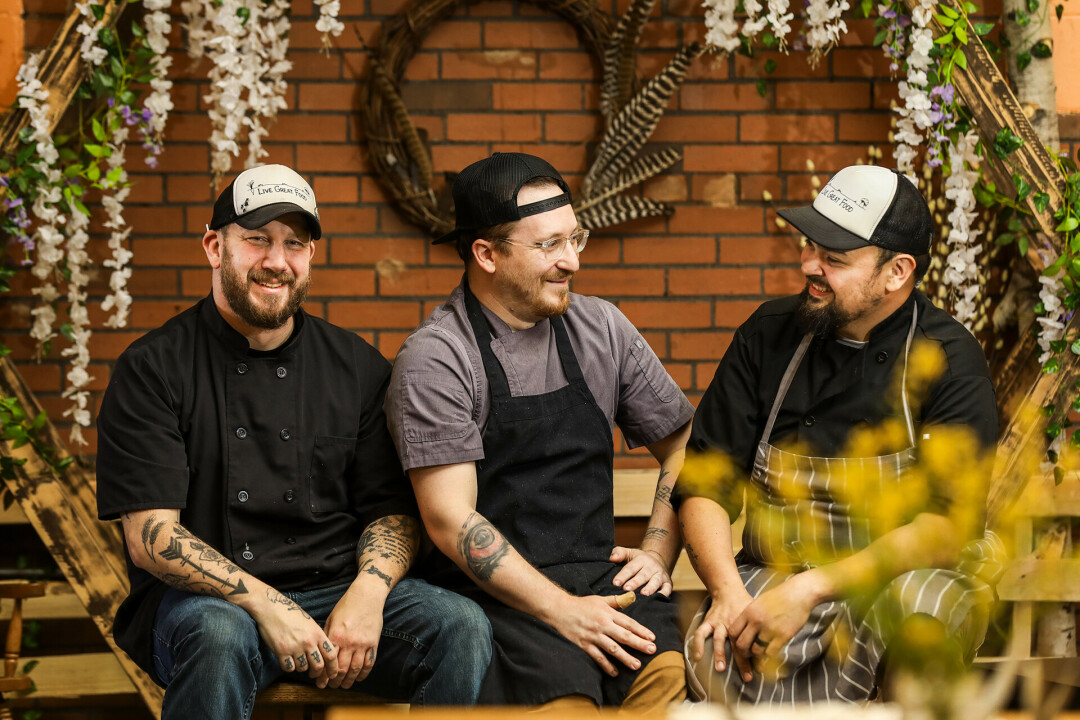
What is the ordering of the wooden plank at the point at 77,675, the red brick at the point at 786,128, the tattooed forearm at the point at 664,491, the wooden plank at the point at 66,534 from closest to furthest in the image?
the tattooed forearm at the point at 664,491
the wooden plank at the point at 66,534
the wooden plank at the point at 77,675
the red brick at the point at 786,128

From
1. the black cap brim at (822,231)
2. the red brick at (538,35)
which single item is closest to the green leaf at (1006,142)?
the black cap brim at (822,231)

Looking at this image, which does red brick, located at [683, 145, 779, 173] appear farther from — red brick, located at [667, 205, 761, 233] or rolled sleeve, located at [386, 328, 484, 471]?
rolled sleeve, located at [386, 328, 484, 471]

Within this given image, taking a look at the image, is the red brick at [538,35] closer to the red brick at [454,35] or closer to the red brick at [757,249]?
the red brick at [454,35]

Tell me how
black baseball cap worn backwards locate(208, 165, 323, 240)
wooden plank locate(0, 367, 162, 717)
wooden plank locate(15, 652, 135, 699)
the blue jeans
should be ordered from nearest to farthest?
the blue jeans < black baseball cap worn backwards locate(208, 165, 323, 240) < wooden plank locate(0, 367, 162, 717) < wooden plank locate(15, 652, 135, 699)

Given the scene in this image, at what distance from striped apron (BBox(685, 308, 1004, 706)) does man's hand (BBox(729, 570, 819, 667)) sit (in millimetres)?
50

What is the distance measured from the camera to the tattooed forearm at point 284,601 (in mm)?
2133

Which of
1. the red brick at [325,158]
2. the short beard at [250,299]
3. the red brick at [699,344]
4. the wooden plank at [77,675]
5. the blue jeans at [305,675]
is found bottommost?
the wooden plank at [77,675]

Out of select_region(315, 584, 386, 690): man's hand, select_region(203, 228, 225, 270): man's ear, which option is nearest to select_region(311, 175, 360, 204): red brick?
select_region(203, 228, 225, 270): man's ear

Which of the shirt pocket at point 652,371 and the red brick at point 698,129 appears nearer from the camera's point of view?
the shirt pocket at point 652,371

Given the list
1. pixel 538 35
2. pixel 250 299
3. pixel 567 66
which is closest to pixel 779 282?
pixel 567 66

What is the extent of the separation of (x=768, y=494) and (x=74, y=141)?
2321 mm

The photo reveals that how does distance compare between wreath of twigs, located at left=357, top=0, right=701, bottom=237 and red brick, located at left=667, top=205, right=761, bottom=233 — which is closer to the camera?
wreath of twigs, located at left=357, top=0, right=701, bottom=237

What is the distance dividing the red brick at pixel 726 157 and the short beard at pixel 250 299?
1.45 meters

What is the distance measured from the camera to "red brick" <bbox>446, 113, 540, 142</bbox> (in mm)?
3186
